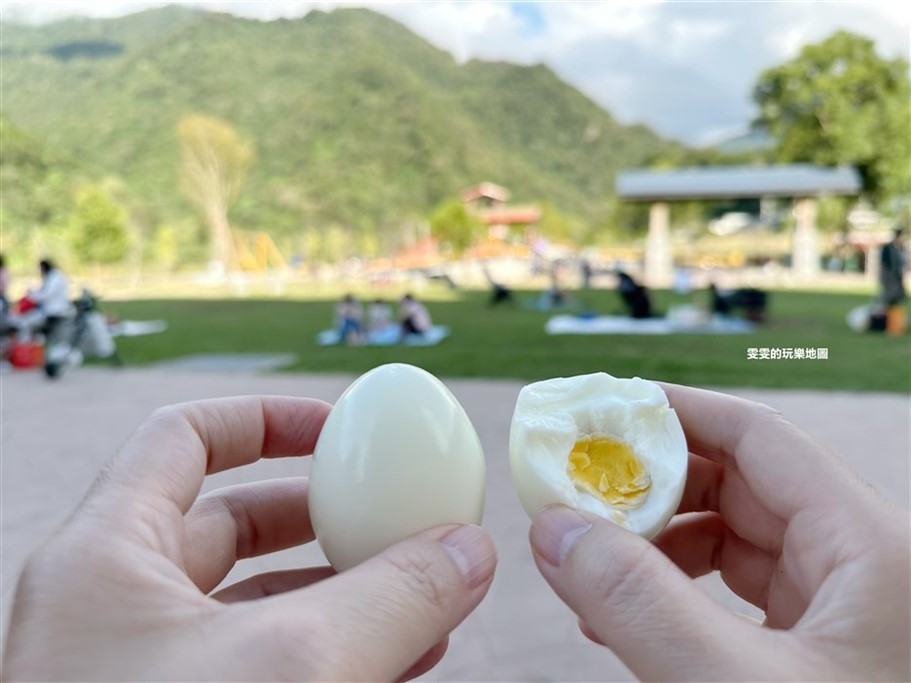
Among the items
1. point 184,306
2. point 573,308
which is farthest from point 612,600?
point 184,306

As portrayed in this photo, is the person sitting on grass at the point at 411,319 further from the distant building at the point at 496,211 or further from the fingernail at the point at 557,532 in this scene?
the distant building at the point at 496,211

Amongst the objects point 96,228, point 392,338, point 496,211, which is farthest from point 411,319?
point 496,211

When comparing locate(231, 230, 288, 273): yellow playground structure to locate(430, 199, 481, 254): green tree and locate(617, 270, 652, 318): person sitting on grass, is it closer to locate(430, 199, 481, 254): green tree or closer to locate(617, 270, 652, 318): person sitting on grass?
locate(430, 199, 481, 254): green tree

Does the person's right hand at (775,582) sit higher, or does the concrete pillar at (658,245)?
the concrete pillar at (658,245)

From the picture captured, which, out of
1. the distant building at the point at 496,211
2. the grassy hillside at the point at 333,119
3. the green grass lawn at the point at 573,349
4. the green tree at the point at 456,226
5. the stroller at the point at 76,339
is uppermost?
the grassy hillside at the point at 333,119

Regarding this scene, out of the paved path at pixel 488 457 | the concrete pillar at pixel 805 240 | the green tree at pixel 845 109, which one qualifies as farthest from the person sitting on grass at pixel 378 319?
the green tree at pixel 845 109
